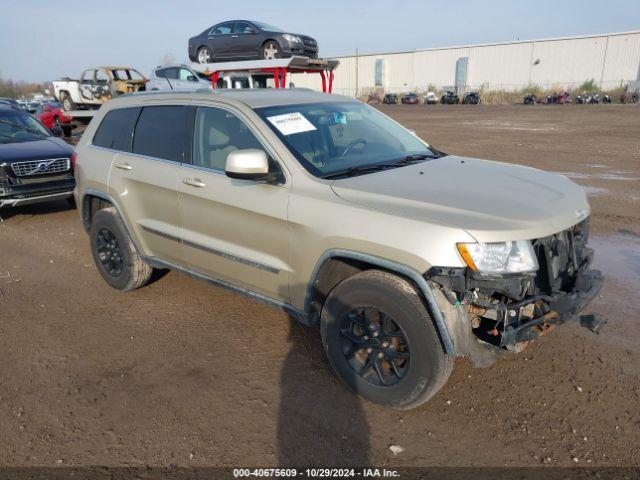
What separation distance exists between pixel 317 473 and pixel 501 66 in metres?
73.5

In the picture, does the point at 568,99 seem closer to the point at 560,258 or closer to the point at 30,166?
the point at 30,166

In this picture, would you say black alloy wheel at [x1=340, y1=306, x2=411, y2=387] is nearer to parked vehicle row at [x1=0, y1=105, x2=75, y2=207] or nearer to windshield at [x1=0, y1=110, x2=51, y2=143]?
parked vehicle row at [x1=0, y1=105, x2=75, y2=207]

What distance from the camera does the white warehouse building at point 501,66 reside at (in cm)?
5953

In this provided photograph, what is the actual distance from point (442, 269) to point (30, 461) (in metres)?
2.50

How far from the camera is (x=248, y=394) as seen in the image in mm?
3359

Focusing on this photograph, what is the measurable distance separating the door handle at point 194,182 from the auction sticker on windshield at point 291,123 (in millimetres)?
730

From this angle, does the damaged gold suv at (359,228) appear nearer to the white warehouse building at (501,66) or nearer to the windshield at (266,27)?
the windshield at (266,27)

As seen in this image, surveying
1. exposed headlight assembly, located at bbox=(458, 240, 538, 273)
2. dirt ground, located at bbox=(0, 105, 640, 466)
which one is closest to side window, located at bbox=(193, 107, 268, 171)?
dirt ground, located at bbox=(0, 105, 640, 466)

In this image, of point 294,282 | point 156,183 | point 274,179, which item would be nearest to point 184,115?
point 156,183

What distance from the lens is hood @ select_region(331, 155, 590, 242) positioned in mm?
2682

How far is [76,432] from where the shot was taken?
3031mm

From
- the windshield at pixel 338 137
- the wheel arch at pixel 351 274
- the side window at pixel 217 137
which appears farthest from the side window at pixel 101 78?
the wheel arch at pixel 351 274

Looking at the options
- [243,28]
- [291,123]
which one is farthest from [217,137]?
[243,28]

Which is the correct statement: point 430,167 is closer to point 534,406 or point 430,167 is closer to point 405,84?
point 534,406
